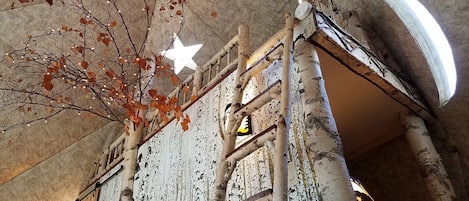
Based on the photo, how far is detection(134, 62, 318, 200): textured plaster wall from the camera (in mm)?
2598

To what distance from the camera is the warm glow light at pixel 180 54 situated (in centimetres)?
626

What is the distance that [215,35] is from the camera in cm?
620

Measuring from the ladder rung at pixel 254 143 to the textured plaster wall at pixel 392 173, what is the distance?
116 inches

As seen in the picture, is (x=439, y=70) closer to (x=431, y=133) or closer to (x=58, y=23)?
(x=431, y=133)

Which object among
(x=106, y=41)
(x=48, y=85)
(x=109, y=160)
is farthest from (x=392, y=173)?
(x=48, y=85)

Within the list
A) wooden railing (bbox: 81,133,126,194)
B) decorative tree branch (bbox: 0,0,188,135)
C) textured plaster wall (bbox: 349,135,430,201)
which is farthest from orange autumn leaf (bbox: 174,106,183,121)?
textured plaster wall (bbox: 349,135,430,201)

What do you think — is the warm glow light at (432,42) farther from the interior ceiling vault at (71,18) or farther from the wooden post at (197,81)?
the wooden post at (197,81)

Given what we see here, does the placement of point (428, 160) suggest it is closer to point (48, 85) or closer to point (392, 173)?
point (392, 173)

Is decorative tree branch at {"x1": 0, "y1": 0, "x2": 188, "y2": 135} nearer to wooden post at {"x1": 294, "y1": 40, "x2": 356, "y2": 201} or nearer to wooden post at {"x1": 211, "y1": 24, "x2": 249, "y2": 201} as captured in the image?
wooden post at {"x1": 211, "y1": 24, "x2": 249, "y2": 201}

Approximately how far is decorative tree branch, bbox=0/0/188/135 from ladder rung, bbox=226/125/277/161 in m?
2.45

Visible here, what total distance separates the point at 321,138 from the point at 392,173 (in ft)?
9.22

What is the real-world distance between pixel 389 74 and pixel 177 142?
2.26 metres

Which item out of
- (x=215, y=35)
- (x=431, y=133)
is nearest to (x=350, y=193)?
(x=431, y=133)

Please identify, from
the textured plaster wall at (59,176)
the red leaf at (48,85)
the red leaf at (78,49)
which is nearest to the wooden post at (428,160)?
the red leaf at (78,49)
